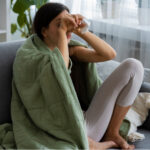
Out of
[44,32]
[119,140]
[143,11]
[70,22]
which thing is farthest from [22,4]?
[119,140]

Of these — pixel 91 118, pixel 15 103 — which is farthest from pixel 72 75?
pixel 15 103

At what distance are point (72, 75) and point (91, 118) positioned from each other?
0.91 ft

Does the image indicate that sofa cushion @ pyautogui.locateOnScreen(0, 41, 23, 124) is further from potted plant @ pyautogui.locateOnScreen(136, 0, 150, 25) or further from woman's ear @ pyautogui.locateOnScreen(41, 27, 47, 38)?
potted plant @ pyautogui.locateOnScreen(136, 0, 150, 25)

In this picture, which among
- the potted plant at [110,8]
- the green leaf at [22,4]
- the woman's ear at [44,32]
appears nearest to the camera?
the woman's ear at [44,32]

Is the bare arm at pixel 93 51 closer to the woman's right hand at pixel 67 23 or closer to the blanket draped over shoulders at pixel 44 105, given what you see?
the woman's right hand at pixel 67 23

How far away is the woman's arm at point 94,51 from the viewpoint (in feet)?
5.76

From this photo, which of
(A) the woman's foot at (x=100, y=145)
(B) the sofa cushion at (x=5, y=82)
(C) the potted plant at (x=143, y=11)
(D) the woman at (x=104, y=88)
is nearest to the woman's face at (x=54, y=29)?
(D) the woman at (x=104, y=88)

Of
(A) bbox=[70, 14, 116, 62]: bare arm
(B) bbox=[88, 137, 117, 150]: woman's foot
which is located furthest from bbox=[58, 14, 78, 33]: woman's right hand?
(B) bbox=[88, 137, 117, 150]: woman's foot

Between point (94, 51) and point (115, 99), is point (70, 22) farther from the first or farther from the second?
point (115, 99)

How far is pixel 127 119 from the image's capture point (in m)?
1.79

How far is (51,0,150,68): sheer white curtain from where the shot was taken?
263 centimetres

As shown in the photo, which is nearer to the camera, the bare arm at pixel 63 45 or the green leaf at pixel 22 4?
Result: the bare arm at pixel 63 45

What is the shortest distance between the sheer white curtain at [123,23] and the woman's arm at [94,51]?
0.92m

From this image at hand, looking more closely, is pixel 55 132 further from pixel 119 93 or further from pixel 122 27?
pixel 122 27
